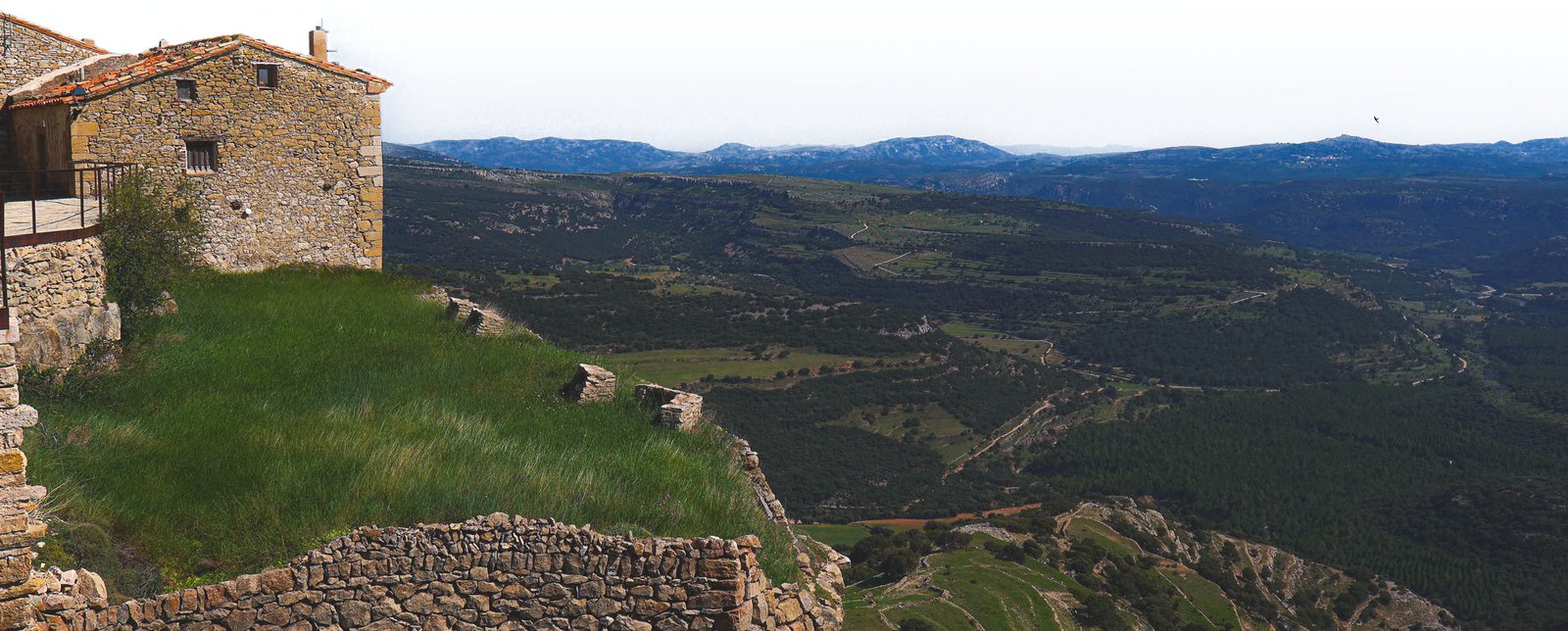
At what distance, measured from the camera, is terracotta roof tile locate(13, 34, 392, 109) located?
19.5 m

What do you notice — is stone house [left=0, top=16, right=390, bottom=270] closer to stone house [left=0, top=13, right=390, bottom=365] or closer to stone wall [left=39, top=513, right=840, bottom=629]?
stone house [left=0, top=13, right=390, bottom=365]

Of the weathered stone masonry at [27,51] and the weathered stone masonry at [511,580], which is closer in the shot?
the weathered stone masonry at [511,580]

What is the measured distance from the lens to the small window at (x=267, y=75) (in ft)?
68.8

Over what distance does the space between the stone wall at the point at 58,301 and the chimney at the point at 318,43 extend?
36.2ft

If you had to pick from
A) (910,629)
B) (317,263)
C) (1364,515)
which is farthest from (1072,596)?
(1364,515)

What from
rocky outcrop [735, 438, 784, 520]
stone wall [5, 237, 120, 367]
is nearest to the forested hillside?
rocky outcrop [735, 438, 784, 520]

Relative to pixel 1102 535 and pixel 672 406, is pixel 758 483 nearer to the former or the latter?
pixel 672 406

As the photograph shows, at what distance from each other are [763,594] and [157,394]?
7760mm

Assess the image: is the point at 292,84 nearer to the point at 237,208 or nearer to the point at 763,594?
the point at 237,208

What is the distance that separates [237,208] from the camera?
21047 millimetres

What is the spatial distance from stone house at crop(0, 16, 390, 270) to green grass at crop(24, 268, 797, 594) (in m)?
5.99

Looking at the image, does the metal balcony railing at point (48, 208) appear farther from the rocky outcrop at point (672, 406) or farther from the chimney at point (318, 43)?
the rocky outcrop at point (672, 406)

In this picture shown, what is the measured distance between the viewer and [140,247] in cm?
1509

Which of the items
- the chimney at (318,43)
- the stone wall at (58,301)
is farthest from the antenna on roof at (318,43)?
the stone wall at (58,301)
